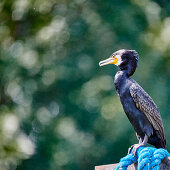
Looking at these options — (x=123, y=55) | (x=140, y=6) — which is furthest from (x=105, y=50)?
(x=123, y=55)

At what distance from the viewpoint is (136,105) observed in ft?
9.16

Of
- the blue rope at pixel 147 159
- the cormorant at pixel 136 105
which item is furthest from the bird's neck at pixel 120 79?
the blue rope at pixel 147 159

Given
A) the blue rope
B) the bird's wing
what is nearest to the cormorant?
the bird's wing

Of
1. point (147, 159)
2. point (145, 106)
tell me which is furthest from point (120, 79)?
point (147, 159)

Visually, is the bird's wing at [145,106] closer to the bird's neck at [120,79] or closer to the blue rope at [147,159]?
the bird's neck at [120,79]

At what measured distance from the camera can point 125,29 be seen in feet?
21.2

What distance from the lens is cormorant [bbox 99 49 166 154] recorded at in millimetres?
2736

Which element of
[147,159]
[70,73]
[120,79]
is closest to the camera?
[147,159]

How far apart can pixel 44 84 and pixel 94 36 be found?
1002 millimetres

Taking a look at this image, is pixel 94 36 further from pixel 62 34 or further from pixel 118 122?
pixel 118 122

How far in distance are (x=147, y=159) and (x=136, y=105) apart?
563 mm

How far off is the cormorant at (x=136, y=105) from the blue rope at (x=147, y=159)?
1.15 ft

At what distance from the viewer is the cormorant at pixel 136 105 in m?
2.74

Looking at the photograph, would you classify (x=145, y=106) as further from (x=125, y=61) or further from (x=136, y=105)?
(x=125, y=61)
